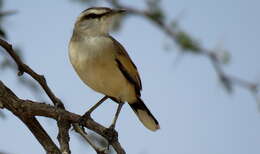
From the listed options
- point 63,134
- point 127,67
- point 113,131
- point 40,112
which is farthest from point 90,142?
point 127,67

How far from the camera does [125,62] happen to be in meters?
5.86

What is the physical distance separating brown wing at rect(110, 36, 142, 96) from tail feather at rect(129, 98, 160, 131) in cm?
43

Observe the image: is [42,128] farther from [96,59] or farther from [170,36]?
[170,36]

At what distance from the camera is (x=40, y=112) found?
4559 mm

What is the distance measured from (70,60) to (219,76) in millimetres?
2962

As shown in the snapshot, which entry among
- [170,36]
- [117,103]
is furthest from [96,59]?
[170,36]

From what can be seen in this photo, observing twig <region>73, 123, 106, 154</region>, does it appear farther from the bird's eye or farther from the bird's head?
the bird's eye

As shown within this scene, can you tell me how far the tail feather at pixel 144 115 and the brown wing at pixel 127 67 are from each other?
16.8 inches

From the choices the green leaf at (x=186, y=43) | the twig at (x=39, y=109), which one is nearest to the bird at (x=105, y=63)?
the twig at (x=39, y=109)

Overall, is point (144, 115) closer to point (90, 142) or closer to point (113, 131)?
point (113, 131)

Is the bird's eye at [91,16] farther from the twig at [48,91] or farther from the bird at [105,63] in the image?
the twig at [48,91]

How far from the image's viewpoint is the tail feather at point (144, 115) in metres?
6.32

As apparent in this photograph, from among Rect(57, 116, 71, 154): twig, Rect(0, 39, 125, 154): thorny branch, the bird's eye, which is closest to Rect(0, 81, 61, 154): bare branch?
Rect(0, 39, 125, 154): thorny branch

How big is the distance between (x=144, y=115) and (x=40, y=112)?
223 cm
